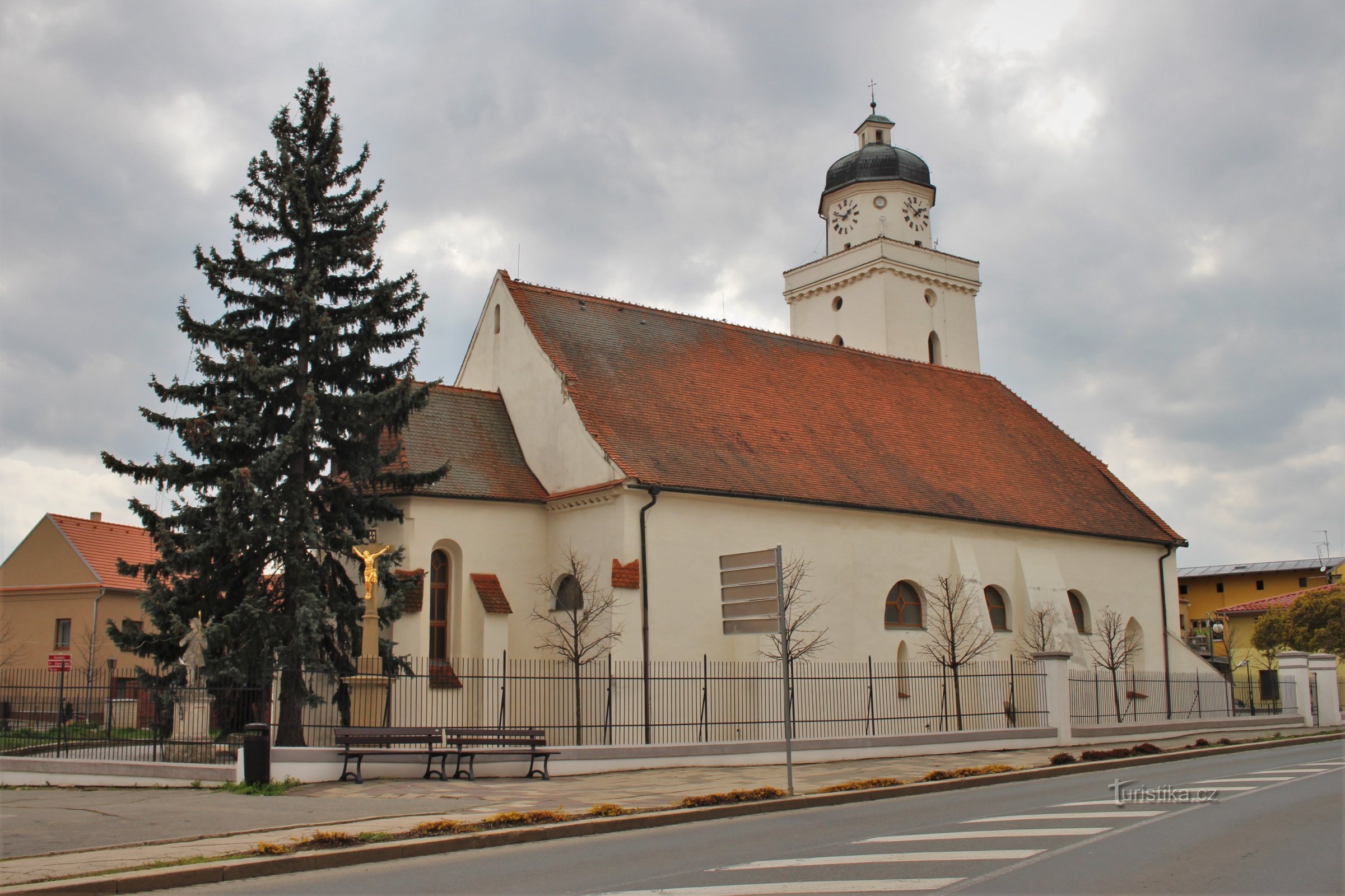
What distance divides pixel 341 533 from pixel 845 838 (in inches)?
479

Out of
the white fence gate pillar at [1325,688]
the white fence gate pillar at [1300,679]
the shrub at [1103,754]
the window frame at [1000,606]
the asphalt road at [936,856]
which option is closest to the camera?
the asphalt road at [936,856]

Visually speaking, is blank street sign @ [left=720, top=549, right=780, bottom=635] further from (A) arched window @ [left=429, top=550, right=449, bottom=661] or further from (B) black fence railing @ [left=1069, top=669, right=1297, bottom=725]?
(B) black fence railing @ [left=1069, top=669, right=1297, bottom=725]

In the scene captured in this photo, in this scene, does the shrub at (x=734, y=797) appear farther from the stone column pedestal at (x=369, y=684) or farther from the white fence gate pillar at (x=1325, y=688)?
the white fence gate pillar at (x=1325, y=688)

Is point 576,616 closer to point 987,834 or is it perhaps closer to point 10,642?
point 987,834

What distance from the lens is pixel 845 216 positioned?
4391 cm

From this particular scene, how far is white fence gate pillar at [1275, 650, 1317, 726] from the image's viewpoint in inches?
1411

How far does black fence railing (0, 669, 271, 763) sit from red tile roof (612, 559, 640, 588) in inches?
300

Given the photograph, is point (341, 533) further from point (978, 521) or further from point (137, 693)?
point (978, 521)

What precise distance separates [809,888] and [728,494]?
56.5ft

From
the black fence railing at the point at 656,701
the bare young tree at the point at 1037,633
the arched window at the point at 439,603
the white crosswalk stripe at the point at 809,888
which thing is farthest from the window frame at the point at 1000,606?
the white crosswalk stripe at the point at 809,888

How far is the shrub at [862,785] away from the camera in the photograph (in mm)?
16469

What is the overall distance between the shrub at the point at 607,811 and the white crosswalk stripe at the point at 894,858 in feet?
12.0

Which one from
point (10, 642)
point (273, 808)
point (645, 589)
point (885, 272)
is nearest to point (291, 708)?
point (273, 808)

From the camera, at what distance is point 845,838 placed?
11578mm
